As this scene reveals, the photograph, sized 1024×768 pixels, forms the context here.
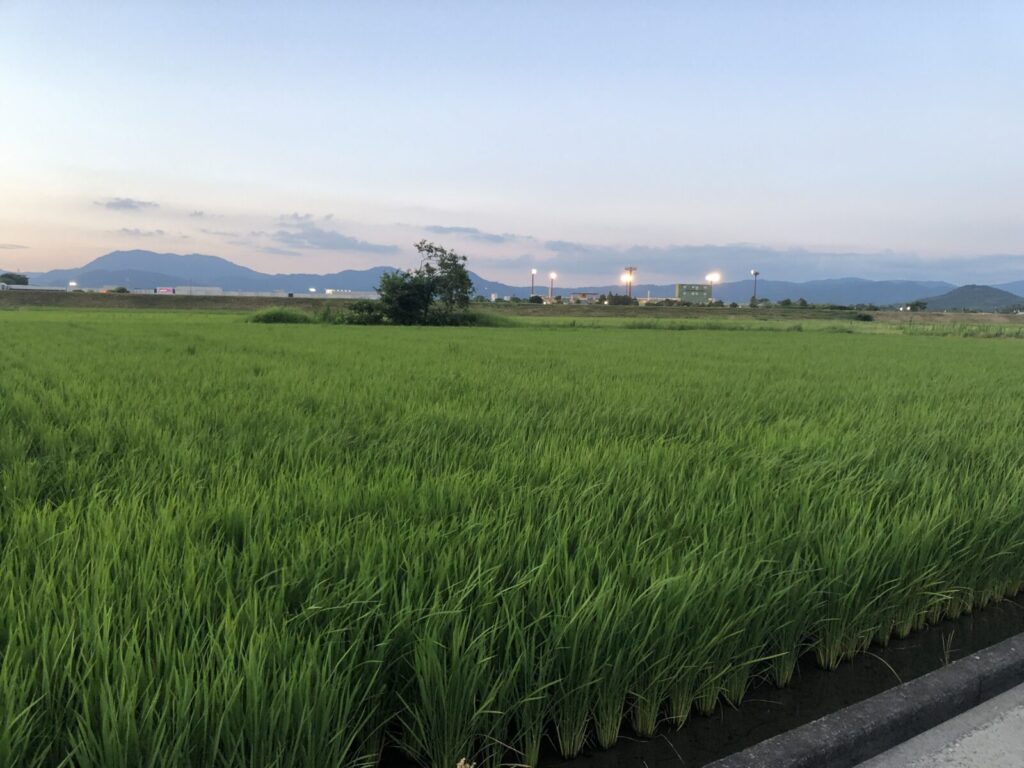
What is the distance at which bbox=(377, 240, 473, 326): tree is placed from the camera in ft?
105

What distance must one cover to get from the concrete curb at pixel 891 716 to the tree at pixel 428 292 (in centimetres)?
3133

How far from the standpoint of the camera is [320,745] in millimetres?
1179

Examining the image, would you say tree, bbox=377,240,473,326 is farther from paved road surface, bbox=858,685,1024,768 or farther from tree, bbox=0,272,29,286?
tree, bbox=0,272,29,286

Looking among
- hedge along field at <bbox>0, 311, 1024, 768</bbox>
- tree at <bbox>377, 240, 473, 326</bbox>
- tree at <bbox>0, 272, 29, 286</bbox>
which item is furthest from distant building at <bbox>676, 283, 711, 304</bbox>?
tree at <bbox>0, 272, 29, 286</bbox>

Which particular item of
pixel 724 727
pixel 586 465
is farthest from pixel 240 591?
pixel 586 465

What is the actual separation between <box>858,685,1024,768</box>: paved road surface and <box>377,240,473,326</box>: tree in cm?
3144

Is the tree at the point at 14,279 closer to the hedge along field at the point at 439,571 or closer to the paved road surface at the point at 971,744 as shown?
the hedge along field at the point at 439,571

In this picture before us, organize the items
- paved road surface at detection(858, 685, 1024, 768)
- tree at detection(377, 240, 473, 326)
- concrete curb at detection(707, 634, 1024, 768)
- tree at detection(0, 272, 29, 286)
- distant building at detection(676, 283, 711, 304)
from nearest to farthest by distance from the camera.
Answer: concrete curb at detection(707, 634, 1024, 768) < paved road surface at detection(858, 685, 1024, 768) < tree at detection(377, 240, 473, 326) < tree at detection(0, 272, 29, 286) < distant building at detection(676, 283, 711, 304)

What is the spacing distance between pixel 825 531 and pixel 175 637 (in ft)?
7.50

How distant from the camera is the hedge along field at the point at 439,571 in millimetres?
1234

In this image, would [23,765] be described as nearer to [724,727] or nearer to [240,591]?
[240,591]

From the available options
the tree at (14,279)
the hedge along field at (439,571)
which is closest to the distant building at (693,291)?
the hedge along field at (439,571)

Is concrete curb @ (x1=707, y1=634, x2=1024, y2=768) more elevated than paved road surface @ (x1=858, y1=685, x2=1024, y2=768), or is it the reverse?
concrete curb @ (x1=707, y1=634, x2=1024, y2=768)

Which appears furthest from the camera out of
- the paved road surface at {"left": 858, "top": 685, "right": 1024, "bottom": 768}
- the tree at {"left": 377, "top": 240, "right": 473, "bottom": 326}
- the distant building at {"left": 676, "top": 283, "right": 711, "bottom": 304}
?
the distant building at {"left": 676, "top": 283, "right": 711, "bottom": 304}
